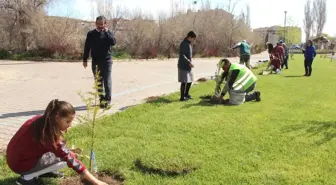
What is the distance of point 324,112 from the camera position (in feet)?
23.6

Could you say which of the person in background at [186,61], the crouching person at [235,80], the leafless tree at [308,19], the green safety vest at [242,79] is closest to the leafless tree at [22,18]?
the person in background at [186,61]

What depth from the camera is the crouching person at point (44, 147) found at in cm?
297

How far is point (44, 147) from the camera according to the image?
3092mm

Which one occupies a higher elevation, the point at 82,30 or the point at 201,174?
the point at 82,30

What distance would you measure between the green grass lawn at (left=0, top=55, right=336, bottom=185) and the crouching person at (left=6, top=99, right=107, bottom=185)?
1.29ft

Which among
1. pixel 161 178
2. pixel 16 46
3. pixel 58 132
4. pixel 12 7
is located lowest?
pixel 161 178

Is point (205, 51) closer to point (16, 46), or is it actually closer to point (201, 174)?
point (16, 46)

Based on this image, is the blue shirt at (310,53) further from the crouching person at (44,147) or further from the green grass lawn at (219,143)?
the crouching person at (44,147)

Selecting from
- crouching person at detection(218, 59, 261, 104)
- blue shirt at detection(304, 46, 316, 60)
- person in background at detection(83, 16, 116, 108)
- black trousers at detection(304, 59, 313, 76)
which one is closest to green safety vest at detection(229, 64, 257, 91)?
crouching person at detection(218, 59, 261, 104)

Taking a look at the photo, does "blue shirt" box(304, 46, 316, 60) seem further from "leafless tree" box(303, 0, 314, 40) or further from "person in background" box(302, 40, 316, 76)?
"leafless tree" box(303, 0, 314, 40)

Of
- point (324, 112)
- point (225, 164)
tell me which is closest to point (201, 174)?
point (225, 164)

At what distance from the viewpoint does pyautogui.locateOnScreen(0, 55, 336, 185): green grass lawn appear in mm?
3795

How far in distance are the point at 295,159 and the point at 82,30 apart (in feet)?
79.3

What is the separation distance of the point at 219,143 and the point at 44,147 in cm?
263
